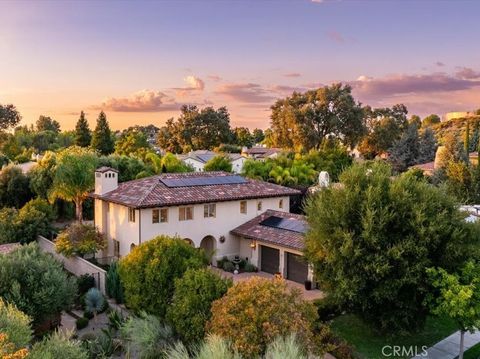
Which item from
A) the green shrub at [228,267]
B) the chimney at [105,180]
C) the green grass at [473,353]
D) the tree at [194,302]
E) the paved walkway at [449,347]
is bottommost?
the green shrub at [228,267]

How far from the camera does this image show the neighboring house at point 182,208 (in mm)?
26578

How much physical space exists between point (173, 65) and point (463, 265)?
2657 cm

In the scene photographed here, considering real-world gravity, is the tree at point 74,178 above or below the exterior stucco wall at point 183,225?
above

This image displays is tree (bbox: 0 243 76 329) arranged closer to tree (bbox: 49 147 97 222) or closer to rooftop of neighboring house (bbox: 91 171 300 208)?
rooftop of neighboring house (bbox: 91 171 300 208)

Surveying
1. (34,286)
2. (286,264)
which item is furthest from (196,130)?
(34,286)

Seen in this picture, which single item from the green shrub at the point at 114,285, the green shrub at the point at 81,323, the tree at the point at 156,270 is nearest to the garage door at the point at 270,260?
the tree at the point at 156,270

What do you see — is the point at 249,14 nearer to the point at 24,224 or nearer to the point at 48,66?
the point at 48,66

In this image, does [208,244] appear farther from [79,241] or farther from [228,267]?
[79,241]

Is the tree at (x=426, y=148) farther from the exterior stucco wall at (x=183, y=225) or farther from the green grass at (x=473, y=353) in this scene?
the green grass at (x=473, y=353)

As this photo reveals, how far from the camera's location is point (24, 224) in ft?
103

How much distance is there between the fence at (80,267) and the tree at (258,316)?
11882 millimetres

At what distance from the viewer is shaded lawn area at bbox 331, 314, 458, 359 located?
18.0 meters

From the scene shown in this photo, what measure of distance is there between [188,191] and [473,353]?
1761 centimetres

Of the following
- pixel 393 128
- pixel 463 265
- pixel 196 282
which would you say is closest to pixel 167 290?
pixel 196 282
